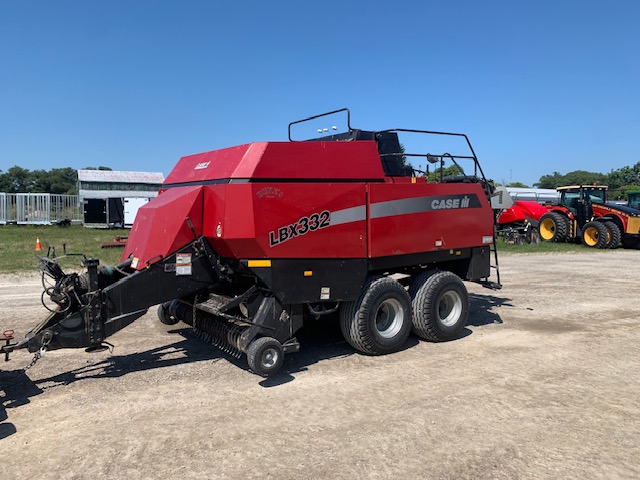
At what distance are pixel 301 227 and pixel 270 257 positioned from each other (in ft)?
1.56

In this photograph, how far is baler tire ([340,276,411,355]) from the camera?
6004 mm

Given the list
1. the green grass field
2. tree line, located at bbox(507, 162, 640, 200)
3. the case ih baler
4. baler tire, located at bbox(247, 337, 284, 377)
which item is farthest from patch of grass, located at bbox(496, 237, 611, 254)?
tree line, located at bbox(507, 162, 640, 200)

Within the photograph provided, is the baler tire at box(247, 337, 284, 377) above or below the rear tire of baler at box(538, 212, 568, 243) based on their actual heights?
below

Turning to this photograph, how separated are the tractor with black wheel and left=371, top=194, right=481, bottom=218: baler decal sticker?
56.4 ft

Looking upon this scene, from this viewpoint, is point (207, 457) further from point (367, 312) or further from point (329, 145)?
point (329, 145)

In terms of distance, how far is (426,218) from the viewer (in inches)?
259

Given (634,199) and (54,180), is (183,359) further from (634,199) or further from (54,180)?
(54,180)

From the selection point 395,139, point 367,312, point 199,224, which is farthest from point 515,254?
point 199,224

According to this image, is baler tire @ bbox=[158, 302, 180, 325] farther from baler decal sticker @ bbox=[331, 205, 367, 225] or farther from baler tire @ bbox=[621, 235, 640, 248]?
baler tire @ bbox=[621, 235, 640, 248]

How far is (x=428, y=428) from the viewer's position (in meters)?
4.26

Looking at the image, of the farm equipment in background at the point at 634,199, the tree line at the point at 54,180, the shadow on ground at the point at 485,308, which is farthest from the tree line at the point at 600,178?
the shadow on ground at the point at 485,308

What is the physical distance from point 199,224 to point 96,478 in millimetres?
2834

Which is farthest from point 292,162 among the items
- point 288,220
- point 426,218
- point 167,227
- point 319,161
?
point 426,218

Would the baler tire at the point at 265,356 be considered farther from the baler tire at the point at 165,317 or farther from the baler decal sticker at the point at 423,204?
the baler tire at the point at 165,317
